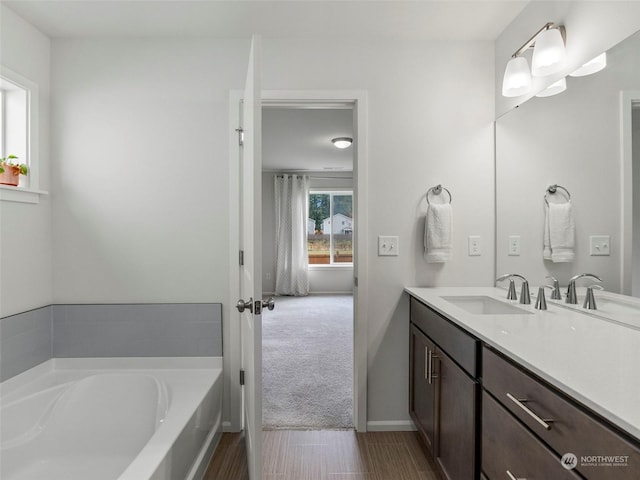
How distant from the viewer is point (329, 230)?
295 inches

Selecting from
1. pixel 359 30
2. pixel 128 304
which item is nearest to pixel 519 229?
pixel 359 30

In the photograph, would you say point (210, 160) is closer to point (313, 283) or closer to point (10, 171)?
point (10, 171)

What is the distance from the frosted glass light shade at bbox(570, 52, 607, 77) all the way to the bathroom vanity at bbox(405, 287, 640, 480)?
3.29ft

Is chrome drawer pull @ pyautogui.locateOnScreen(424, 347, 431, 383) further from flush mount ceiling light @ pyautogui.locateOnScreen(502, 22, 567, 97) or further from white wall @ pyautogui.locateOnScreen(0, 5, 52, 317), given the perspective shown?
white wall @ pyautogui.locateOnScreen(0, 5, 52, 317)

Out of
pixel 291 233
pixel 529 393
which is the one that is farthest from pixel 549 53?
pixel 291 233

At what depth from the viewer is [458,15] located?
202cm

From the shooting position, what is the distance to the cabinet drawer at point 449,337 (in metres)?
1.38

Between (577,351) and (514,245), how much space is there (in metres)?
1.11

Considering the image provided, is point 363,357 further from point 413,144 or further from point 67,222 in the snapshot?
point 67,222

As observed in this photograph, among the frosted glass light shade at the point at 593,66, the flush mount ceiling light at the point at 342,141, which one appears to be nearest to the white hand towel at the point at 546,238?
the frosted glass light shade at the point at 593,66

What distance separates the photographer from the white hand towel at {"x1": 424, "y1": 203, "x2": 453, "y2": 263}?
Result: 86.4 inches

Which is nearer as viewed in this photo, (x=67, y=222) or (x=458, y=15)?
(x=458, y=15)

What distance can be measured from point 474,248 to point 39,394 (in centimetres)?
257

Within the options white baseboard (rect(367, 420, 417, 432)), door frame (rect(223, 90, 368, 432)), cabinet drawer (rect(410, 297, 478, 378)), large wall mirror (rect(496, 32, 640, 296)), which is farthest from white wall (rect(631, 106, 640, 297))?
white baseboard (rect(367, 420, 417, 432))
